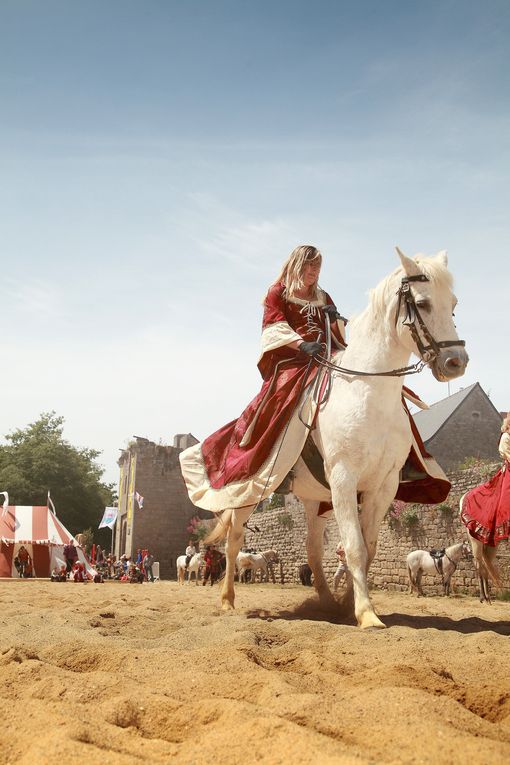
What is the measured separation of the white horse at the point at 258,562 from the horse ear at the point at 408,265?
16.6 m

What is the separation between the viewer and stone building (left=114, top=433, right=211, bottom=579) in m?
37.2

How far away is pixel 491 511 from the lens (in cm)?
673

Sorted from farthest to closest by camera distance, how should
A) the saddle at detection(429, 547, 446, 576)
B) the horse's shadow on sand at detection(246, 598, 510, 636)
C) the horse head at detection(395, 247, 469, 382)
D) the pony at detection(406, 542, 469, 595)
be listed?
the saddle at detection(429, 547, 446, 576)
the pony at detection(406, 542, 469, 595)
the horse's shadow on sand at detection(246, 598, 510, 636)
the horse head at detection(395, 247, 469, 382)

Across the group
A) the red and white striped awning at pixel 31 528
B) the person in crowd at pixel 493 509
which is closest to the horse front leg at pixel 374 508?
the person in crowd at pixel 493 509

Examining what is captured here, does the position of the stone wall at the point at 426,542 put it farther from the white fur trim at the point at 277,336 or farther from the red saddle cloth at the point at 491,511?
the white fur trim at the point at 277,336

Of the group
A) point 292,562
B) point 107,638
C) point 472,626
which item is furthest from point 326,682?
point 292,562

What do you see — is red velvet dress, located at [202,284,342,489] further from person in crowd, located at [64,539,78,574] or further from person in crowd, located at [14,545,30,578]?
person in crowd, located at [14,545,30,578]

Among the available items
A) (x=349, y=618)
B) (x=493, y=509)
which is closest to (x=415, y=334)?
(x=349, y=618)

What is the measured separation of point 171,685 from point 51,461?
45373mm

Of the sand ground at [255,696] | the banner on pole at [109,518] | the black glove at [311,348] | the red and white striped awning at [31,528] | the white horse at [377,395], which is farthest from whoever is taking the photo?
the banner on pole at [109,518]

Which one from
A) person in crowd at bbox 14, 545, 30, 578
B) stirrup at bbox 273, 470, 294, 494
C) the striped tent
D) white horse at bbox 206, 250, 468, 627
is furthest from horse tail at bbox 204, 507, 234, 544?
person in crowd at bbox 14, 545, 30, 578

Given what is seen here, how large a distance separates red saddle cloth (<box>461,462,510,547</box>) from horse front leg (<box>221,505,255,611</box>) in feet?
8.87

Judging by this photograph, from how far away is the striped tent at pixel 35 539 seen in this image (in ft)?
61.4

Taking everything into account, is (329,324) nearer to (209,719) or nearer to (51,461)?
(209,719)
